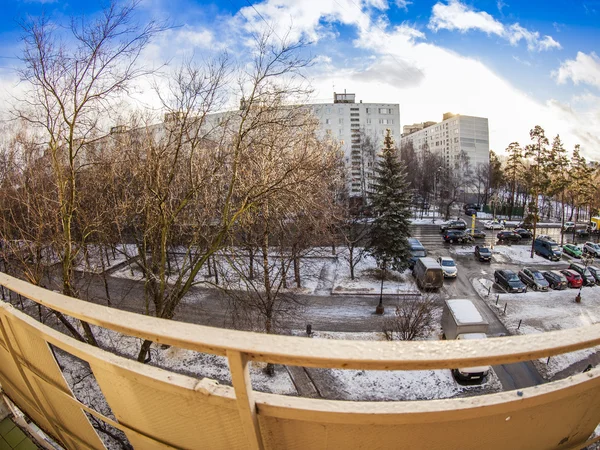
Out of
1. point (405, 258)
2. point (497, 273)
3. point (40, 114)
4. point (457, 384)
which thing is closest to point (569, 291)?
point (497, 273)

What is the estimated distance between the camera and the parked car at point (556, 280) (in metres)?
16.3

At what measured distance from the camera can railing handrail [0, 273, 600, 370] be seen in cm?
84

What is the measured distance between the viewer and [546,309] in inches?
562

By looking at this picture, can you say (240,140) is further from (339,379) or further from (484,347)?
(339,379)

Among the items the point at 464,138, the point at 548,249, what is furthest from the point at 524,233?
the point at 464,138

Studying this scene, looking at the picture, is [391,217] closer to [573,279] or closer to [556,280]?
[556,280]

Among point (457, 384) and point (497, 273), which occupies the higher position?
point (497, 273)

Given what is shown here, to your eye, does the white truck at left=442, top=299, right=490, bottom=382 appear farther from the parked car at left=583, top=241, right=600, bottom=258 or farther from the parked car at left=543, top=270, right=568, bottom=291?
the parked car at left=583, top=241, right=600, bottom=258

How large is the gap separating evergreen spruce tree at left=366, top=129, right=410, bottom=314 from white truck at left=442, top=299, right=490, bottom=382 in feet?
21.9

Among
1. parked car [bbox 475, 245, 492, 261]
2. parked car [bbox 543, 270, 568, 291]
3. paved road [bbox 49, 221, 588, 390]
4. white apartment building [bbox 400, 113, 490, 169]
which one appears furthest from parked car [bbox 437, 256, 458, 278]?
white apartment building [bbox 400, 113, 490, 169]

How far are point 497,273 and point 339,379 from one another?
42.8ft

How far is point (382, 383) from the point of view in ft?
30.2

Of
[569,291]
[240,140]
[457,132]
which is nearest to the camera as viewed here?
[240,140]

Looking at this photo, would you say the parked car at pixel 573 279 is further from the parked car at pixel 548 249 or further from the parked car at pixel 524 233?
the parked car at pixel 524 233
